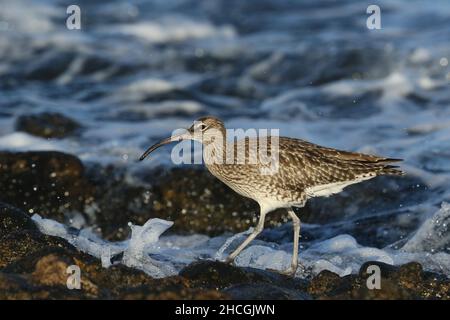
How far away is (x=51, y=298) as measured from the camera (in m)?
7.34

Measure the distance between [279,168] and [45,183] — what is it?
437 cm

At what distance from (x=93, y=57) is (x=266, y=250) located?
42.2 feet

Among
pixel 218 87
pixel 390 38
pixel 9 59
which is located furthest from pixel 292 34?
pixel 9 59

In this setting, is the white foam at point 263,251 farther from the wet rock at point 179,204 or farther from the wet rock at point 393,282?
the wet rock at point 393,282

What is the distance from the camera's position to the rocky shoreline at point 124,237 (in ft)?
24.8

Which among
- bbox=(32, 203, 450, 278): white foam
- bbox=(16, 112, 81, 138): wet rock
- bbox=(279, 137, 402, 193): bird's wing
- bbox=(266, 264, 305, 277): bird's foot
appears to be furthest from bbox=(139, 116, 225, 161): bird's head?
bbox=(16, 112, 81, 138): wet rock

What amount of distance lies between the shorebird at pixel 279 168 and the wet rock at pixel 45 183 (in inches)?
137

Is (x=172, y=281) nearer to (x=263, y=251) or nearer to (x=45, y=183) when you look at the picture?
(x=263, y=251)

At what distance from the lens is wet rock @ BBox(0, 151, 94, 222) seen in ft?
41.9

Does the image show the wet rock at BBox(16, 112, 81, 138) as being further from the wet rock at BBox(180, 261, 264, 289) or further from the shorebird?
the wet rock at BBox(180, 261, 264, 289)

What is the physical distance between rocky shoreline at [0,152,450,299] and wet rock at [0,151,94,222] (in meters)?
0.01

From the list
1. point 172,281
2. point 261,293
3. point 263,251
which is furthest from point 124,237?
point 261,293

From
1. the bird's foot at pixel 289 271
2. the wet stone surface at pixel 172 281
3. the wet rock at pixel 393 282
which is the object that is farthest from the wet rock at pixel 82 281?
the bird's foot at pixel 289 271
